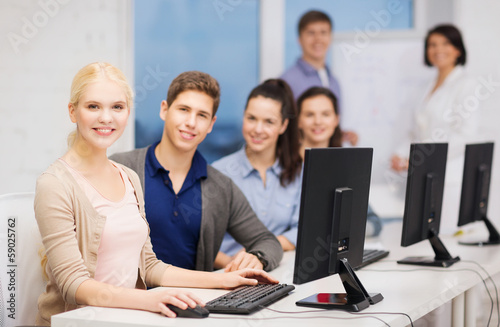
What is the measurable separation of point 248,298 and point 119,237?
41cm

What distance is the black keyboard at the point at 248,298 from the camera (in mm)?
1636

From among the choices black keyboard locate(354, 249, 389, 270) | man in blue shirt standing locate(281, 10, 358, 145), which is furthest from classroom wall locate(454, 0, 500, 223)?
black keyboard locate(354, 249, 389, 270)

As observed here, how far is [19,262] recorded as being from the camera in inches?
72.5

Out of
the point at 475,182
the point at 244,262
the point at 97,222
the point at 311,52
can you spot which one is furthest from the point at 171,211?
the point at 311,52

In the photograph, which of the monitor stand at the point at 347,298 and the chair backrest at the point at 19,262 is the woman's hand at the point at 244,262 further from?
the chair backrest at the point at 19,262

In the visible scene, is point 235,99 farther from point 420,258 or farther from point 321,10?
point 420,258

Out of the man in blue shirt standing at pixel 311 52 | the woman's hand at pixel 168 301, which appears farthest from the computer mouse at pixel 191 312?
the man in blue shirt standing at pixel 311 52

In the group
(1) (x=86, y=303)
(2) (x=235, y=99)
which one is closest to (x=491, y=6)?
(2) (x=235, y=99)

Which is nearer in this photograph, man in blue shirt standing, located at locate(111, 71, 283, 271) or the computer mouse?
the computer mouse

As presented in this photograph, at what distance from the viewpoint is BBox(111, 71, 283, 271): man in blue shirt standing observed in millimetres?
2287

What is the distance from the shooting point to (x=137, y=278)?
1917 millimetres

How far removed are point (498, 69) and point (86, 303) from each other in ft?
13.7

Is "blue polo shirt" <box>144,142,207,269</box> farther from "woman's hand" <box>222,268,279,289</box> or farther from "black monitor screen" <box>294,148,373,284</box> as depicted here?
"black monitor screen" <box>294,148,373,284</box>

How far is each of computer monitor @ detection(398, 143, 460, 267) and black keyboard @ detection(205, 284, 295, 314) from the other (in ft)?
2.19
